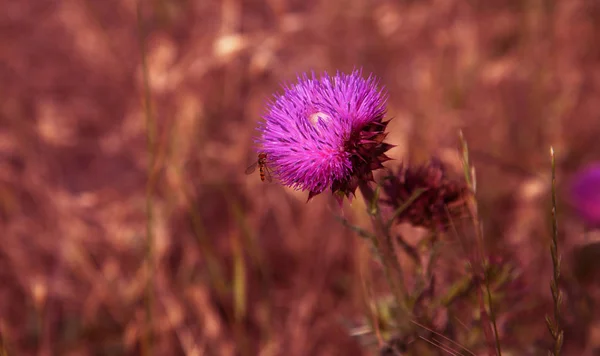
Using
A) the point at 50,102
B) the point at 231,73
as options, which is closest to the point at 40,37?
the point at 50,102

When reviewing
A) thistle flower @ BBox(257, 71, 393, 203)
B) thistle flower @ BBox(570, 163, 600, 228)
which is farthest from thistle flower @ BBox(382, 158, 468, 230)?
thistle flower @ BBox(570, 163, 600, 228)

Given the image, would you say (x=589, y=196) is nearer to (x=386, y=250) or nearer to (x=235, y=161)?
(x=386, y=250)

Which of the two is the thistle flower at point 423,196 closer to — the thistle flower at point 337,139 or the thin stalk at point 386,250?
the thin stalk at point 386,250

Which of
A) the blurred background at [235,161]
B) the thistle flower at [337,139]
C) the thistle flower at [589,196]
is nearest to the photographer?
the thistle flower at [337,139]

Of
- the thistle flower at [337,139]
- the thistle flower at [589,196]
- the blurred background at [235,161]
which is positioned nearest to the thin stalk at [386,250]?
the thistle flower at [337,139]

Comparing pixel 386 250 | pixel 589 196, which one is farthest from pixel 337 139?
pixel 589 196

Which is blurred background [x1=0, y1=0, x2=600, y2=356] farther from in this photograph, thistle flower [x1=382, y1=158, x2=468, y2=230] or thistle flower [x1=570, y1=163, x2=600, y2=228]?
thistle flower [x1=382, y1=158, x2=468, y2=230]
